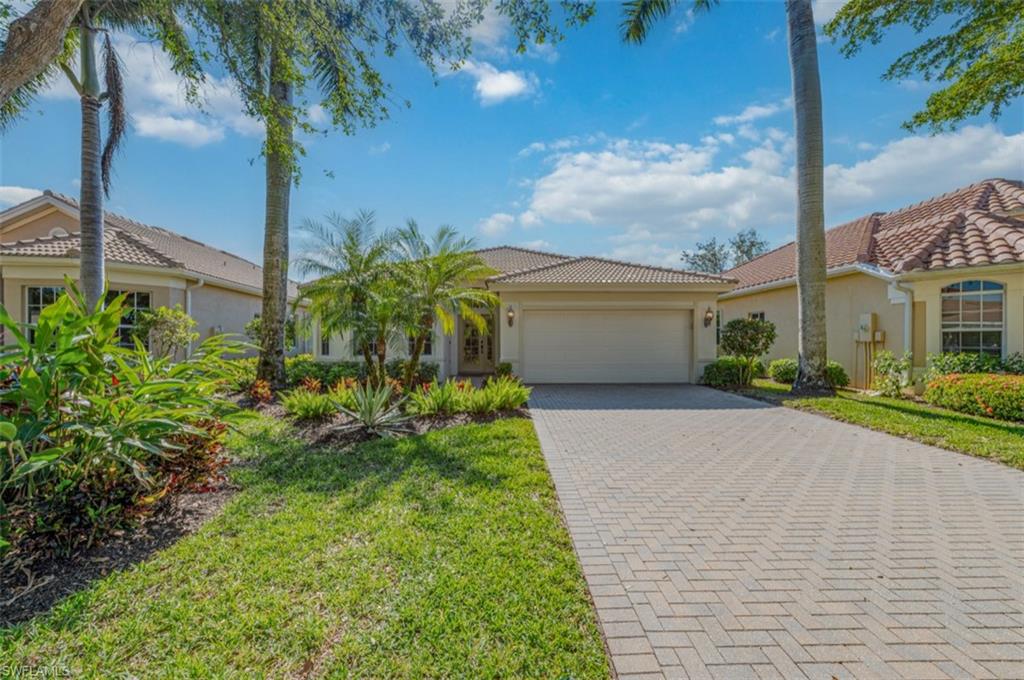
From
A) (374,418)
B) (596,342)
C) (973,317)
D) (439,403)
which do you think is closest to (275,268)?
(374,418)

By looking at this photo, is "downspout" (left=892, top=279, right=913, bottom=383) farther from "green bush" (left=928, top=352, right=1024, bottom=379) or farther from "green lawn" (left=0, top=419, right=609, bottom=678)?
"green lawn" (left=0, top=419, right=609, bottom=678)

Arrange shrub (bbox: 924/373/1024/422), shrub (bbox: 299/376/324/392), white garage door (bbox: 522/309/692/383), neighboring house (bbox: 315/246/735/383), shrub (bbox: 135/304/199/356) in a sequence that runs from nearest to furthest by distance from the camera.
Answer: shrub (bbox: 924/373/1024/422) < shrub (bbox: 299/376/324/392) < shrub (bbox: 135/304/199/356) < neighboring house (bbox: 315/246/735/383) < white garage door (bbox: 522/309/692/383)

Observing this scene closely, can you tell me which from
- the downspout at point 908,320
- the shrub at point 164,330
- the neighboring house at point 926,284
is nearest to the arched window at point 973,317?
the neighboring house at point 926,284

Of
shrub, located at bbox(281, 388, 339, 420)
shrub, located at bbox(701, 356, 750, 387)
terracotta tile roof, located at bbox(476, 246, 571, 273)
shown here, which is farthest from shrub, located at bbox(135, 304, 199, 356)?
shrub, located at bbox(701, 356, 750, 387)

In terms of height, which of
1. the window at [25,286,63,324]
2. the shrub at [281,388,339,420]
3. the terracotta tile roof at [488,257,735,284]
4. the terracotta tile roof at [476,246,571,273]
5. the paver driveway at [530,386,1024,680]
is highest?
the terracotta tile roof at [476,246,571,273]

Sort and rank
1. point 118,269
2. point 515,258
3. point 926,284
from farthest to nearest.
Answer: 1. point 515,258
2. point 118,269
3. point 926,284

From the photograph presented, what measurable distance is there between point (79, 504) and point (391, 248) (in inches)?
291

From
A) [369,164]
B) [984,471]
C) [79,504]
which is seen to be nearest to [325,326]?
[369,164]

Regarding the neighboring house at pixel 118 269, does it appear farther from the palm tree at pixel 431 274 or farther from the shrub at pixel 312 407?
the palm tree at pixel 431 274

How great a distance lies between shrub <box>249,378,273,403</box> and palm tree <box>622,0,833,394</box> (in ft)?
46.4

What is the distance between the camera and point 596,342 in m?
15.0

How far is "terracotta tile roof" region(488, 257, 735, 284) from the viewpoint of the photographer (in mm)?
14430

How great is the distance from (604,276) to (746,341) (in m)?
4.96

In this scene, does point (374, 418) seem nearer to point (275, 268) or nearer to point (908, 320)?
point (275, 268)
